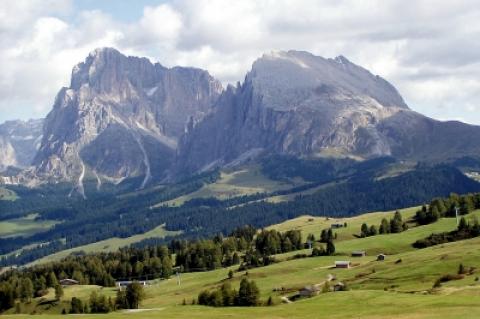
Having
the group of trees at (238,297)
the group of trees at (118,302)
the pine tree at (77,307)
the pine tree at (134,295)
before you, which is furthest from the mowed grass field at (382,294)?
the pine tree at (77,307)

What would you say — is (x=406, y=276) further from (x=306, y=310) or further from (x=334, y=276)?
(x=306, y=310)

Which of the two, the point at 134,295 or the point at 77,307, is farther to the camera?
the point at 77,307

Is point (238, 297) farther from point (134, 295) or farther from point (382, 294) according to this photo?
point (382, 294)

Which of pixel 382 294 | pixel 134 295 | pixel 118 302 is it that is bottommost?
Answer: pixel 382 294

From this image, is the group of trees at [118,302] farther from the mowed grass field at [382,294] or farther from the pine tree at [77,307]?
the mowed grass field at [382,294]

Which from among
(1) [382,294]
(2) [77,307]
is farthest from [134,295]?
(1) [382,294]

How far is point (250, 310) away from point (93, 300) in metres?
67.9

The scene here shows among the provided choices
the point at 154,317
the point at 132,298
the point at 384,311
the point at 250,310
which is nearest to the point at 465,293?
the point at 384,311

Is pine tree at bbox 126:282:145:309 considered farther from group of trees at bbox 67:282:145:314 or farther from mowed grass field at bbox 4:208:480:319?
mowed grass field at bbox 4:208:480:319

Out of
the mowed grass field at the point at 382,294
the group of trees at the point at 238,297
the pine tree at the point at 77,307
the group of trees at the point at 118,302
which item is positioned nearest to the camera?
the mowed grass field at the point at 382,294

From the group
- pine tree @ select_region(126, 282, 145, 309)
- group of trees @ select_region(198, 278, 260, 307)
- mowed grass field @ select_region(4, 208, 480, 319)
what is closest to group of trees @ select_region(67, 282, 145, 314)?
pine tree @ select_region(126, 282, 145, 309)

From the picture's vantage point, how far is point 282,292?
6816 inches

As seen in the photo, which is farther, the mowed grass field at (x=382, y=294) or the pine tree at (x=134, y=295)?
the pine tree at (x=134, y=295)

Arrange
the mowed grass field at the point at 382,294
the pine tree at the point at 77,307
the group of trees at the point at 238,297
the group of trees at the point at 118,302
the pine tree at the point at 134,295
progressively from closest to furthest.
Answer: the mowed grass field at the point at 382,294
the group of trees at the point at 238,297
the group of trees at the point at 118,302
the pine tree at the point at 134,295
the pine tree at the point at 77,307
